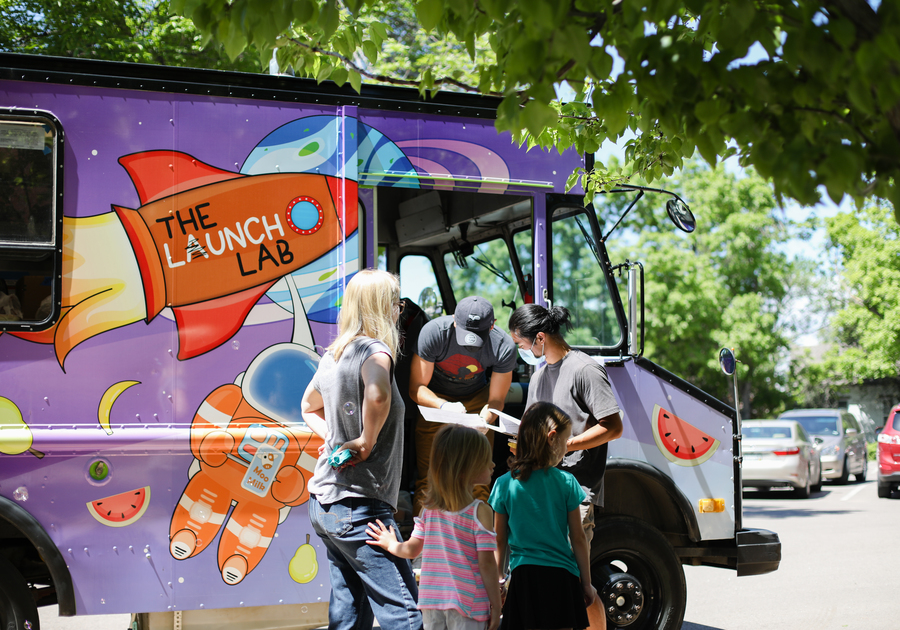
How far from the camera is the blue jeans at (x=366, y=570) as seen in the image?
3.05m

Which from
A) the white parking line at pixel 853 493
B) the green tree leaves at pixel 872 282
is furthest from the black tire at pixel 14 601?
the green tree leaves at pixel 872 282

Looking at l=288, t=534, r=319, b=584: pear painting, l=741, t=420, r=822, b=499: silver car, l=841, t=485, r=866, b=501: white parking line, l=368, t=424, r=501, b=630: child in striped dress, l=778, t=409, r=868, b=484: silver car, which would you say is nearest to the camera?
l=368, t=424, r=501, b=630: child in striped dress

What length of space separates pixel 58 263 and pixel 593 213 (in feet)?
10.0

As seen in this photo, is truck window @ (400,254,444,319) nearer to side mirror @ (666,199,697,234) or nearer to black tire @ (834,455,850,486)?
side mirror @ (666,199,697,234)

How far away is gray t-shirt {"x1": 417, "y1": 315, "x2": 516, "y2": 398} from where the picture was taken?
4688mm

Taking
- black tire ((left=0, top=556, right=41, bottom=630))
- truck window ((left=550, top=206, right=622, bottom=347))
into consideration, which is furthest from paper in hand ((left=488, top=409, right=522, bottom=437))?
black tire ((left=0, top=556, right=41, bottom=630))

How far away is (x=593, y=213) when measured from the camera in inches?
195

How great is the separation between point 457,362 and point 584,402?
0.97 m

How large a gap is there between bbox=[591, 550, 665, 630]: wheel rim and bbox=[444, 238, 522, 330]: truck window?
2155 mm

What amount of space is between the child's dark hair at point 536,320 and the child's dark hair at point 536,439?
2.90 ft

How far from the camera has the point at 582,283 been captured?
517 cm

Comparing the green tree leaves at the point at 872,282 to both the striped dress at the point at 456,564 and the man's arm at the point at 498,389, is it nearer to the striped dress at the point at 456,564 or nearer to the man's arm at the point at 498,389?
the man's arm at the point at 498,389

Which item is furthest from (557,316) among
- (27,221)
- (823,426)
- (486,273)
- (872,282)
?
(872,282)

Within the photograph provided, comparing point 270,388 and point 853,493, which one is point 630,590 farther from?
point 853,493
